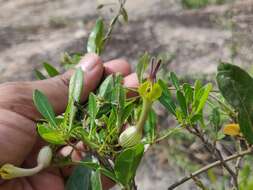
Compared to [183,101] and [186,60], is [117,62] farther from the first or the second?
[186,60]

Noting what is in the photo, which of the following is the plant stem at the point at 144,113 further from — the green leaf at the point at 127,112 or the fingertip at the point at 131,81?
the fingertip at the point at 131,81

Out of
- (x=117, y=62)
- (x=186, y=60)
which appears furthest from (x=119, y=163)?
(x=186, y=60)

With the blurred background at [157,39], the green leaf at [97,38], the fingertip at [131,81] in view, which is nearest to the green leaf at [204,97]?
the fingertip at [131,81]

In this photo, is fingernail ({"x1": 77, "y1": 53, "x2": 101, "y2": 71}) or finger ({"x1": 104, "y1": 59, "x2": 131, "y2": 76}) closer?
fingernail ({"x1": 77, "y1": 53, "x2": 101, "y2": 71})

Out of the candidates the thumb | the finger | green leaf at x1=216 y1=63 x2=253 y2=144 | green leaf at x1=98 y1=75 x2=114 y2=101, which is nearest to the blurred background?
the finger

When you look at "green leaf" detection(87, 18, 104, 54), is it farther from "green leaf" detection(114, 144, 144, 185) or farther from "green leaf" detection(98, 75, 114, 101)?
"green leaf" detection(114, 144, 144, 185)

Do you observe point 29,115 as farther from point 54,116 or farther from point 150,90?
point 150,90

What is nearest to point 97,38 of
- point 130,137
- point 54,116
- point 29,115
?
point 29,115
